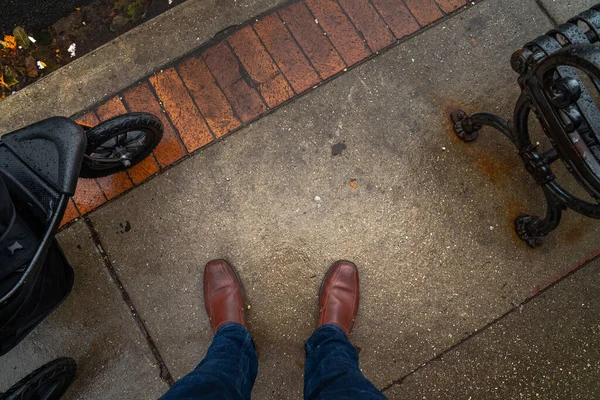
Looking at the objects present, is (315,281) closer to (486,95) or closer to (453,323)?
(453,323)

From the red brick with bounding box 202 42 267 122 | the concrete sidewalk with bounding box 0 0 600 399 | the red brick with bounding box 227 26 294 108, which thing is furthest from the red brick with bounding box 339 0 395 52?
the red brick with bounding box 202 42 267 122

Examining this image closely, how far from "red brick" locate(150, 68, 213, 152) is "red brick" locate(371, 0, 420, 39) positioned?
1125mm

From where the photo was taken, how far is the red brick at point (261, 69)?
2400mm

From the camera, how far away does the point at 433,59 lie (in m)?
2.44

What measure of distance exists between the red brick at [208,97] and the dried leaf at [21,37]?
2.88 ft

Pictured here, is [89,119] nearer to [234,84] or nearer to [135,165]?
[135,165]

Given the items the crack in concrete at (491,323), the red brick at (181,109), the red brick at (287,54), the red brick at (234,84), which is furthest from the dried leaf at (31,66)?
the crack in concrete at (491,323)

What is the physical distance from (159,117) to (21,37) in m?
0.93

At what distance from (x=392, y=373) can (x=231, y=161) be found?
1306 millimetres

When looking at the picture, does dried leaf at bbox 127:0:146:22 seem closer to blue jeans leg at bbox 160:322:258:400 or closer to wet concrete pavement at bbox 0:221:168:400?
wet concrete pavement at bbox 0:221:168:400

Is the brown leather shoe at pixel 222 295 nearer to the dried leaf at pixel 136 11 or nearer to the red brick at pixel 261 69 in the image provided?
the red brick at pixel 261 69

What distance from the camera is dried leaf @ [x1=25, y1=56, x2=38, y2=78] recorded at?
98.3 inches

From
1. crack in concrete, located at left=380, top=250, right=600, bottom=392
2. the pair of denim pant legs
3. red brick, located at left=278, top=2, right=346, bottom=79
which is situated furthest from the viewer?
red brick, located at left=278, top=2, right=346, bottom=79

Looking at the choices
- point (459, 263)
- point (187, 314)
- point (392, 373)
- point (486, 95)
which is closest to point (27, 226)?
point (187, 314)
